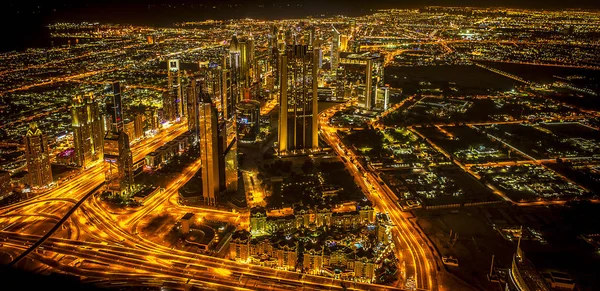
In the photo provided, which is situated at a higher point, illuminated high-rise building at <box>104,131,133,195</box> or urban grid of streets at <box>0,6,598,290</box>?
illuminated high-rise building at <box>104,131,133,195</box>

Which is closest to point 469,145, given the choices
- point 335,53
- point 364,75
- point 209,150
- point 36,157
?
point 364,75

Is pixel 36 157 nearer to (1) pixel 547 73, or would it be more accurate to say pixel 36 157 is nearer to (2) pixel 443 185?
(2) pixel 443 185

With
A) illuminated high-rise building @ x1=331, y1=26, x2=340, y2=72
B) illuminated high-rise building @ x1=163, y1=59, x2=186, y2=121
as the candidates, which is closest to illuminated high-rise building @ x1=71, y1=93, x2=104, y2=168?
illuminated high-rise building @ x1=163, y1=59, x2=186, y2=121

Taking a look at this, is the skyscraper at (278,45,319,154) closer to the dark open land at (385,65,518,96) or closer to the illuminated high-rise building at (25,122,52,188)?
the illuminated high-rise building at (25,122,52,188)

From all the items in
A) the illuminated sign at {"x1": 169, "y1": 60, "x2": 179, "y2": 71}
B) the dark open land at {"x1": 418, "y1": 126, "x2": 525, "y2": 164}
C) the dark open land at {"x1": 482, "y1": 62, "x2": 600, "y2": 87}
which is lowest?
the dark open land at {"x1": 418, "y1": 126, "x2": 525, "y2": 164}

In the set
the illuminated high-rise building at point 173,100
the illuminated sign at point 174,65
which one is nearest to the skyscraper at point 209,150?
the illuminated high-rise building at point 173,100

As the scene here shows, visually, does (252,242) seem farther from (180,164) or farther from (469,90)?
(469,90)

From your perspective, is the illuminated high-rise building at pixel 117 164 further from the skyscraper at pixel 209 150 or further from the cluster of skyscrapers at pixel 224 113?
the skyscraper at pixel 209 150
